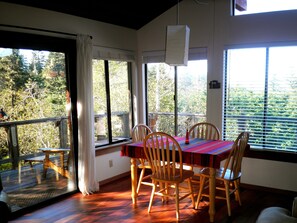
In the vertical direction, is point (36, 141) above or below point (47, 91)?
below

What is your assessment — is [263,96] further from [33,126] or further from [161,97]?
[33,126]

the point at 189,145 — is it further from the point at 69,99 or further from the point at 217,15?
the point at 217,15

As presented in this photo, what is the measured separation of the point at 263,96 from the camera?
12.5 feet

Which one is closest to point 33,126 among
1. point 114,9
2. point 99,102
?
point 99,102

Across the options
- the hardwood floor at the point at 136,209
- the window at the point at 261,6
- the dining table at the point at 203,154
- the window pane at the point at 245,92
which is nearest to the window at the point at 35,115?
the hardwood floor at the point at 136,209

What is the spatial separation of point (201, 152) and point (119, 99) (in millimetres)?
2060

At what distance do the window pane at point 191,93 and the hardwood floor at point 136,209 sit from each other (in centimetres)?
129

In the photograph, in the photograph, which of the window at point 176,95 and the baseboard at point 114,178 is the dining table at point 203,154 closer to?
the baseboard at point 114,178

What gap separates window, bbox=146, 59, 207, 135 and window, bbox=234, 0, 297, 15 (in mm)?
876

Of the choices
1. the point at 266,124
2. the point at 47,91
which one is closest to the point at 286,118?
the point at 266,124

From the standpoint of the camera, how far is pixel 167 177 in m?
2.98

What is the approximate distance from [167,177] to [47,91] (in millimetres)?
1890

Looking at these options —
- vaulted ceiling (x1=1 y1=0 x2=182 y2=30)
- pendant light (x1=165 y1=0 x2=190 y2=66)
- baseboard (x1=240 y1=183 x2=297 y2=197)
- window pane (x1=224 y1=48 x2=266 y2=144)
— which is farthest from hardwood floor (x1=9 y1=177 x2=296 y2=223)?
vaulted ceiling (x1=1 y1=0 x2=182 y2=30)

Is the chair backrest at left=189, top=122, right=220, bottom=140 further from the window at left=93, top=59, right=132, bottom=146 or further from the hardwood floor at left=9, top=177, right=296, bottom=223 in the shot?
the window at left=93, top=59, right=132, bottom=146
